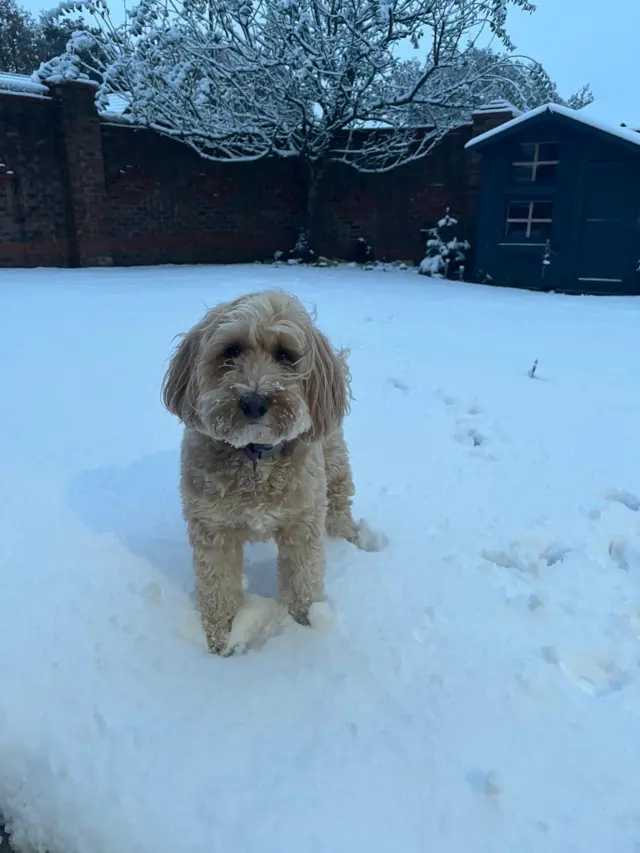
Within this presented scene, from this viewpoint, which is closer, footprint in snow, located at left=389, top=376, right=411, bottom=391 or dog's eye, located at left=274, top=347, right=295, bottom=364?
dog's eye, located at left=274, top=347, right=295, bottom=364

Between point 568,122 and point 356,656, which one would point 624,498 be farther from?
point 568,122

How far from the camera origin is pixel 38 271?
12438 mm

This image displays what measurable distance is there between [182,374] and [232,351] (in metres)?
0.32

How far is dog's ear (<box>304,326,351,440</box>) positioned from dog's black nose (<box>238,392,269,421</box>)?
339 mm

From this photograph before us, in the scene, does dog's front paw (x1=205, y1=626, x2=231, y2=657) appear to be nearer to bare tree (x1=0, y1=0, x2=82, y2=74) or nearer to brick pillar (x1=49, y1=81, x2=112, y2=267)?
brick pillar (x1=49, y1=81, x2=112, y2=267)

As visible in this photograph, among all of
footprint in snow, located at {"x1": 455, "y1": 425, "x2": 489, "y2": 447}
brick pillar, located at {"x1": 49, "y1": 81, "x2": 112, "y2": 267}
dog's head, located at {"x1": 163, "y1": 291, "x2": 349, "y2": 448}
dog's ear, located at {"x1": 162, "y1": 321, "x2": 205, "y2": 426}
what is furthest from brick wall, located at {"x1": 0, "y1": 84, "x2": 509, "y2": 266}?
dog's head, located at {"x1": 163, "y1": 291, "x2": 349, "y2": 448}

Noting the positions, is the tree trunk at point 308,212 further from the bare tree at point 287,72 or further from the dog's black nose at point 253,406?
the dog's black nose at point 253,406

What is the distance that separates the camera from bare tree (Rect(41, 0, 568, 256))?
1329 cm

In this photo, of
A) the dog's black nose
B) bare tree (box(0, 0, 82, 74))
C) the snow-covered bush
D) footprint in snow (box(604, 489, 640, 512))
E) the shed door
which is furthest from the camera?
bare tree (box(0, 0, 82, 74))

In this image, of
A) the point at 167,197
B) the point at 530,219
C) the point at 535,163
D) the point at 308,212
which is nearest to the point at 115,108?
the point at 167,197

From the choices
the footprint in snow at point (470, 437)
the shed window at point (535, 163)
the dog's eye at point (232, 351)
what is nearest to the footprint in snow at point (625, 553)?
the footprint in snow at point (470, 437)

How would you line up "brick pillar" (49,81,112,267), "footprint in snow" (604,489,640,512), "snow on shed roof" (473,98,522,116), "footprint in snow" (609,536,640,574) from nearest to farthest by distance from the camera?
1. "footprint in snow" (609,536,640,574)
2. "footprint in snow" (604,489,640,512)
3. "brick pillar" (49,81,112,267)
4. "snow on shed roof" (473,98,522,116)

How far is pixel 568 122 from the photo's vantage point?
11.6m

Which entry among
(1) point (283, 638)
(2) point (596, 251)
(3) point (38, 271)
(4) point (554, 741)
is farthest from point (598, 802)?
(3) point (38, 271)
